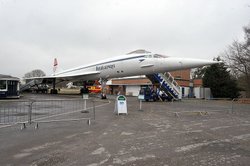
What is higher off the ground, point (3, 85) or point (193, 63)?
point (193, 63)

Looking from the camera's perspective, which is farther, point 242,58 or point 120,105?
point 242,58

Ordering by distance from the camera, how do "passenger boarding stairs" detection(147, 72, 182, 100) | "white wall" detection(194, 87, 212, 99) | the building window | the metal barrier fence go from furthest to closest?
"white wall" detection(194, 87, 212, 99) < "passenger boarding stairs" detection(147, 72, 182, 100) < the building window < the metal barrier fence

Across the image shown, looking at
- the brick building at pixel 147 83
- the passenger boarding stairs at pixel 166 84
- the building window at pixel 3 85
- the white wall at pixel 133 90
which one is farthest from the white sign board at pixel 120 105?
the white wall at pixel 133 90

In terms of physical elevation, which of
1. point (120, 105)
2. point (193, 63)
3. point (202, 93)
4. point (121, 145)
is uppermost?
point (193, 63)

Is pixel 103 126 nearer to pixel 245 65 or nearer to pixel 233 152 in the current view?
pixel 233 152

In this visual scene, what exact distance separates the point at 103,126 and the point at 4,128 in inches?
139

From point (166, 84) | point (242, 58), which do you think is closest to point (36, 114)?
point (166, 84)

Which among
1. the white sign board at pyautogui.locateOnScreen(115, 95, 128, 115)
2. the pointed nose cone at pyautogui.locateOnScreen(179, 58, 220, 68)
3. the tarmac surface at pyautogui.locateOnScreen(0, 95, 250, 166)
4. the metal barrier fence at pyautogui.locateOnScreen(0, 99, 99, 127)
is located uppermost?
the pointed nose cone at pyautogui.locateOnScreen(179, 58, 220, 68)

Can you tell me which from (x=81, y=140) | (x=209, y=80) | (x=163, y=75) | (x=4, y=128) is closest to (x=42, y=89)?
(x=163, y=75)

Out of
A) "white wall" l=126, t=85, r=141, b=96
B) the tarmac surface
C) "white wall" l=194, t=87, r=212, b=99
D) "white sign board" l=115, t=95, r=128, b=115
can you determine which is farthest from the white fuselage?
"white wall" l=194, t=87, r=212, b=99

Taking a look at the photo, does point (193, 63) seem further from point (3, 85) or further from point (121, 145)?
point (3, 85)

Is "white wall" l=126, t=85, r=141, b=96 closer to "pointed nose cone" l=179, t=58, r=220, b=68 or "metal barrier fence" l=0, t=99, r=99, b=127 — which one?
"pointed nose cone" l=179, t=58, r=220, b=68

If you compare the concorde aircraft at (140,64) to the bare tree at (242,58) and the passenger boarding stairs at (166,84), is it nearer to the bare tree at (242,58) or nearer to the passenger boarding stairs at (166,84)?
the passenger boarding stairs at (166,84)

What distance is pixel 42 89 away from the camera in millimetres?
42344
